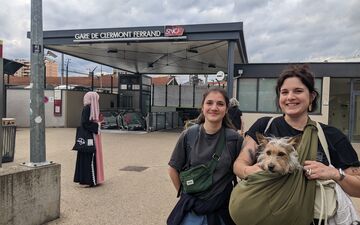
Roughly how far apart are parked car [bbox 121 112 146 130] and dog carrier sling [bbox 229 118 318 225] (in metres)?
→ 20.0

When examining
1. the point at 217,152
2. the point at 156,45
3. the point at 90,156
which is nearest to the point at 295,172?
the point at 217,152

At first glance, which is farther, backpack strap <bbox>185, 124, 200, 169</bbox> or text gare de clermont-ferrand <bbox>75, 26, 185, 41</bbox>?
text gare de clermont-ferrand <bbox>75, 26, 185, 41</bbox>

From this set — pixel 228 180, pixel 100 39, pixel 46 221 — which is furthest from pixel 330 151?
pixel 100 39

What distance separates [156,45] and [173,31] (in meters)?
3.27

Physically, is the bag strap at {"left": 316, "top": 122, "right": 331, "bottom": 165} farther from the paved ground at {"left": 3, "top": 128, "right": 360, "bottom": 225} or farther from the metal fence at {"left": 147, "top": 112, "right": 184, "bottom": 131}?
the metal fence at {"left": 147, "top": 112, "right": 184, "bottom": 131}

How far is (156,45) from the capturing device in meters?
19.5

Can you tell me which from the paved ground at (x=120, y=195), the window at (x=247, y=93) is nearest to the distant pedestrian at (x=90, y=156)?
the paved ground at (x=120, y=195)

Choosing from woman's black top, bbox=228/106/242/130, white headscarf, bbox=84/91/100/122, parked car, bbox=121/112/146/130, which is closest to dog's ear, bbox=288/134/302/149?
woman's black top, bbox=228/106/242/130

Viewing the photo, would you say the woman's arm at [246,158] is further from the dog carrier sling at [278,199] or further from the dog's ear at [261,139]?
the dog carrier sling at [278,199]

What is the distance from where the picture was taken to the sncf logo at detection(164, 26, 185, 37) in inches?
641

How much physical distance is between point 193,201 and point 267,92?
17.1m

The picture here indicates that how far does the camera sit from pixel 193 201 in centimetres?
258

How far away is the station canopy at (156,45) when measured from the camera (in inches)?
642

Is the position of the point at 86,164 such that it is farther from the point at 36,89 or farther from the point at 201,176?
the point at 201,176
